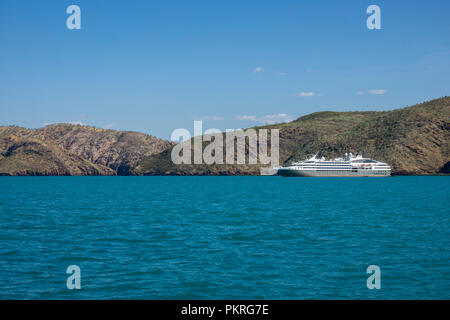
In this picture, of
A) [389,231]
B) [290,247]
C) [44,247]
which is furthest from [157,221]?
[389,231]

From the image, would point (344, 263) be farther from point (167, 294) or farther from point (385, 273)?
point (167, 294)

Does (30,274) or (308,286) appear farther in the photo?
(30,274)

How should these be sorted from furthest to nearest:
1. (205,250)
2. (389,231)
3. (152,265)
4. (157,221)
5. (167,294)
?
(157,221)
(389,231)
(205,250)
(152,265)
(167,294)

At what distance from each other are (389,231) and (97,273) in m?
28.6

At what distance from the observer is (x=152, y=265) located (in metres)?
27.0

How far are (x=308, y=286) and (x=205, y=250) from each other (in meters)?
11.3

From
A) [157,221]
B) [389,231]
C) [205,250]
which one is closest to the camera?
[205,250]

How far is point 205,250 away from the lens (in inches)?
1261
